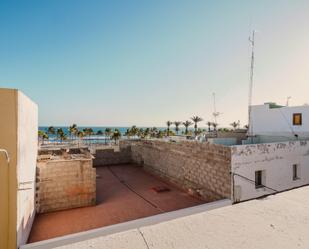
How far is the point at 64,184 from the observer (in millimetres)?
9141

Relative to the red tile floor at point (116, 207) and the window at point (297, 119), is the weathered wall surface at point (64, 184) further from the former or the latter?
the window at point (297, 119)

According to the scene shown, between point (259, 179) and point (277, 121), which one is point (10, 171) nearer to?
point (259, 179)

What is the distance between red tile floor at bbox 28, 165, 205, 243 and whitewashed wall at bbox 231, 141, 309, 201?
262 centimetres

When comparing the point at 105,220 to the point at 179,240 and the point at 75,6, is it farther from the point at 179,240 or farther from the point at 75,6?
the point at 75,6

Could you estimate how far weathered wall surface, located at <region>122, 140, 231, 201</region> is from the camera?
340 inches

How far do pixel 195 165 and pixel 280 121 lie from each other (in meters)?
7.94

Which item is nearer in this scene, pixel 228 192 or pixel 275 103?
pixel 228 192

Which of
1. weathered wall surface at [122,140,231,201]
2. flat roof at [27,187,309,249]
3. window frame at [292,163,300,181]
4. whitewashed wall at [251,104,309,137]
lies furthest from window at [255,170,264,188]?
flat roof at [27,187,309,249]

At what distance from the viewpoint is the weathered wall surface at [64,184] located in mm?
8750

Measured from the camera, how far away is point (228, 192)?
8.32 metres

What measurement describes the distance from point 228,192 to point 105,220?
537 cm

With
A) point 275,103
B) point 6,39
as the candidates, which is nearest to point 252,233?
point 6,39

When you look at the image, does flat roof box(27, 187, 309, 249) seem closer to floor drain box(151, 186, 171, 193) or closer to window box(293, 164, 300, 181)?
floor drain box(151, 186, 171, 193)

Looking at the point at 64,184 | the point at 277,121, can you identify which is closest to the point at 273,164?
the point at 277,121
